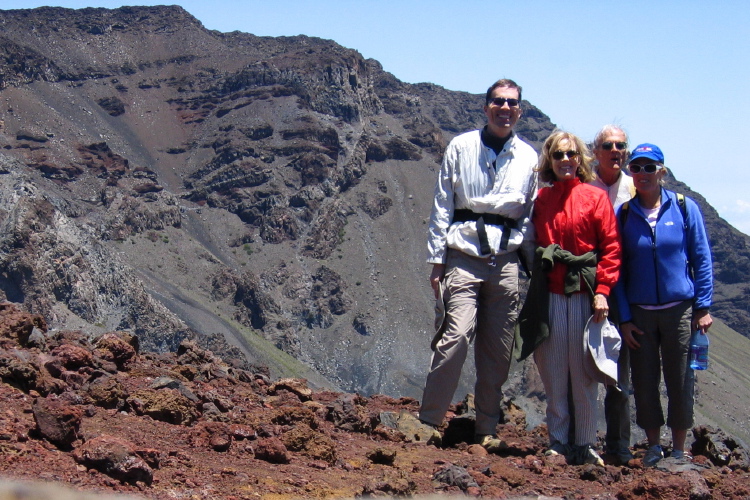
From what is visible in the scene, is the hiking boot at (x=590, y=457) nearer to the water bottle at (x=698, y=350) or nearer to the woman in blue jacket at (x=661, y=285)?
the woman in blue jacket at (x=661, y=285)

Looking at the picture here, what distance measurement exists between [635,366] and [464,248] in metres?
1.64

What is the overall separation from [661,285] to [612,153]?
3.70ft

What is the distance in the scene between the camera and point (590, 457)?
6480mm

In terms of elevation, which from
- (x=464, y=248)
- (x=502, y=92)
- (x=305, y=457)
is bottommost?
(x=305, y=457)

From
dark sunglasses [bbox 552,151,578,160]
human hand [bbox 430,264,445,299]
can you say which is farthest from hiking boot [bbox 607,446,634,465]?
dark sunglasses [bbox 552,151,578,160]

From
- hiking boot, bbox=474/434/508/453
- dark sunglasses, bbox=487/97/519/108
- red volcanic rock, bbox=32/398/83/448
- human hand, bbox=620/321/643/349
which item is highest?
dark sunglasses, bbox=487/97/519/108

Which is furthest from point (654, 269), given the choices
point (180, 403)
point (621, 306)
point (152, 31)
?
point (152, 31)

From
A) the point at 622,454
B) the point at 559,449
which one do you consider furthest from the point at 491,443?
the point at 622,454

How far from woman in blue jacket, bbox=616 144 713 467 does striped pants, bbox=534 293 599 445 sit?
0.43 m

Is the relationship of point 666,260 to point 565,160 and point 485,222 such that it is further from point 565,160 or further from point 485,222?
point 485,222

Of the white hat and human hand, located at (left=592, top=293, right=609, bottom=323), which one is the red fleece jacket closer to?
human hand, located at (left=592, top=293, right=609, bottom=323)

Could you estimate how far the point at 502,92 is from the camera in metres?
6.94

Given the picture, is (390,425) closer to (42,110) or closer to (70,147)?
(70,147)

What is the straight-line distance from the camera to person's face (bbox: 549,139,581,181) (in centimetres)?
665
